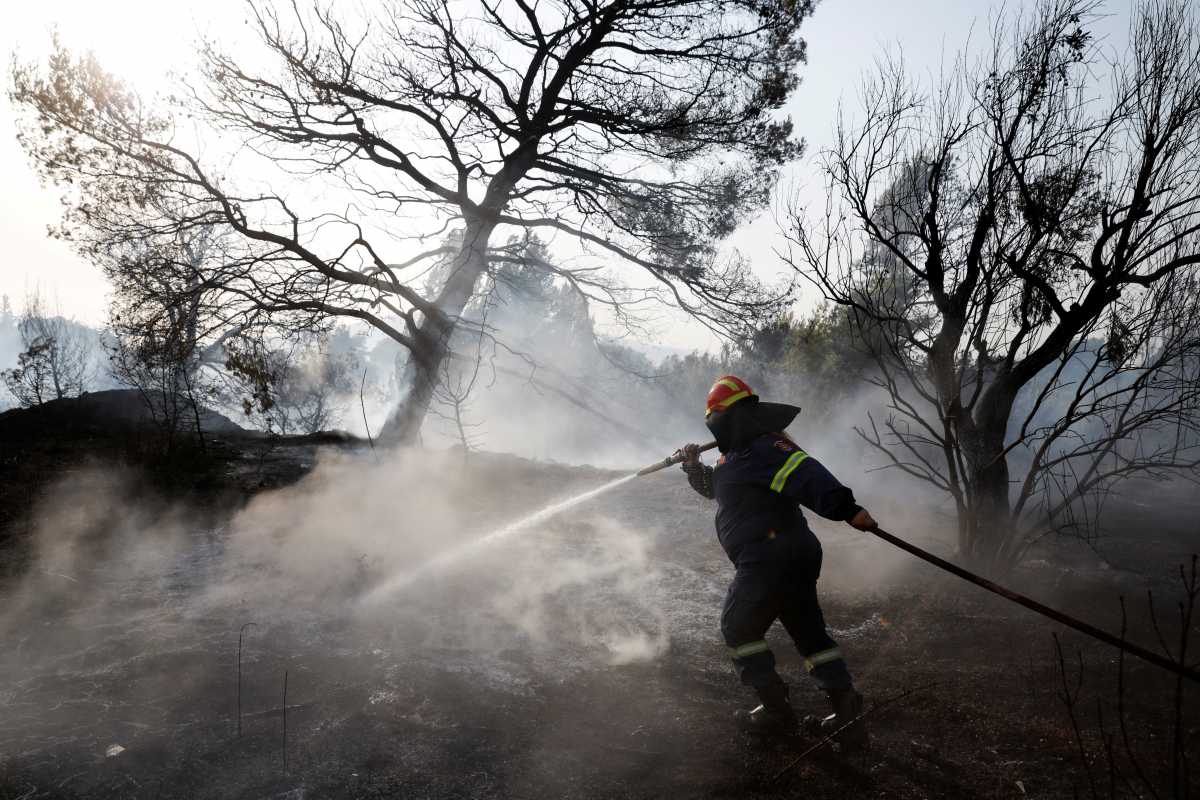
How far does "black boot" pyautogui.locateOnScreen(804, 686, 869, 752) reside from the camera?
3.14m

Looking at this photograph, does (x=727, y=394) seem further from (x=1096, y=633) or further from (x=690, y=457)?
(x=1096, y=633)

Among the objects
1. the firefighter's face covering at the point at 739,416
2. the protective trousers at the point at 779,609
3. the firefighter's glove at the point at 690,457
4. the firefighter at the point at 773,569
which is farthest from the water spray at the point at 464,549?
the protective trousers at the point at 779,609

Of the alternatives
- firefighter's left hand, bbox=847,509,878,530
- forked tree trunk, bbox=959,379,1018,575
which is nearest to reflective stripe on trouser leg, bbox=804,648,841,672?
firefighter's left hand, bbox=847,509,878,530

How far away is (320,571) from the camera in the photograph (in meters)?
5.46

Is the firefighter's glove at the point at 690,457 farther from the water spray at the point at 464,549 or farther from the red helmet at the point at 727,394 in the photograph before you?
the water spray at the point at 464,549

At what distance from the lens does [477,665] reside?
4090 mm

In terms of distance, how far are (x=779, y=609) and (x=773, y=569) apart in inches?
9.9

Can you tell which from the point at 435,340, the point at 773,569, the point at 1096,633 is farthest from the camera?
the point at 435,340

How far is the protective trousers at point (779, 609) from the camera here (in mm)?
3291

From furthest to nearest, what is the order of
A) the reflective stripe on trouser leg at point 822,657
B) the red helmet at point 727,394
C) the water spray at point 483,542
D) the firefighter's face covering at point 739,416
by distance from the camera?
the water spray at point 483,542 → the red helmet at point 727,394 → the firefighter's face covering at point 739,416 → the reflective stripe on trouser leg at point 822,657

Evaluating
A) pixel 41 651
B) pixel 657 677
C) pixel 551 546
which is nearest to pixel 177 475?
pixel 41 651

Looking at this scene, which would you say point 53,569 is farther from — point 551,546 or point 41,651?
point 551,546

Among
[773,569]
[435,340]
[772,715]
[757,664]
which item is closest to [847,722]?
[772,715]

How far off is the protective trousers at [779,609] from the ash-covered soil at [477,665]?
397mm
